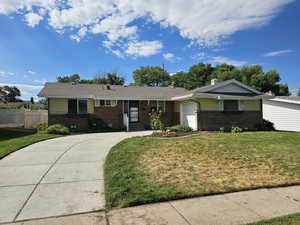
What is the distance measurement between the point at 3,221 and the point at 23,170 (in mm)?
2571

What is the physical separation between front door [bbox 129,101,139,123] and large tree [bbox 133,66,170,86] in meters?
29.3

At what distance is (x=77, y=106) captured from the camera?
14.5 metres

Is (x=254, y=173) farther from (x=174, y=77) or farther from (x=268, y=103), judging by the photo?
(x=174, y=77)

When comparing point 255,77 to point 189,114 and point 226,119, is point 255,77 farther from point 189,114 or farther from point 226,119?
point 189,114

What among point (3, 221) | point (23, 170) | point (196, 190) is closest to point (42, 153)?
point (23, 170)

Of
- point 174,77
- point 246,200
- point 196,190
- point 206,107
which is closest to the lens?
point 246,200

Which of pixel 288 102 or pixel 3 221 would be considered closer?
pixel 3 221

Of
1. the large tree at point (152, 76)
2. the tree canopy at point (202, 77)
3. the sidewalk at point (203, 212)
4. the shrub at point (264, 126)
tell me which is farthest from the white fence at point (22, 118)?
the large tree at point (152, 76)

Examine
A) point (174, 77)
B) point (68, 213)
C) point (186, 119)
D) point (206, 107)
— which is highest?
point (174, 77)

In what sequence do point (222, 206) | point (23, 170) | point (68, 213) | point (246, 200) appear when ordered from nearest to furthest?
point (68, 213)
point (222, 206)
point (246, 200)
point (23, 170)

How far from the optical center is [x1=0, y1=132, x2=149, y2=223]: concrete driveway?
2.99 m

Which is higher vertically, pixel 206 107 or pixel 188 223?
pixel 206 107

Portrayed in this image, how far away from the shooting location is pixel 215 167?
4973 millimetres

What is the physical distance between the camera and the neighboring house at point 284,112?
15.0m
